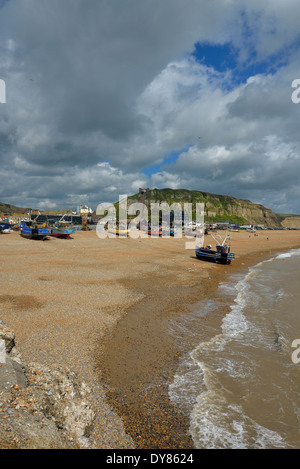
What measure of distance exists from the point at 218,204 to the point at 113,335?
167805mm

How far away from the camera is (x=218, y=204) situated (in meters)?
168

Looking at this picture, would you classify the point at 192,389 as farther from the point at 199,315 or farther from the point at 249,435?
the point at 199,315

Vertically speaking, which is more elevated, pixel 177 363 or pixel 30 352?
pixel 30 352

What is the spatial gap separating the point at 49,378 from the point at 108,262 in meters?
20.5

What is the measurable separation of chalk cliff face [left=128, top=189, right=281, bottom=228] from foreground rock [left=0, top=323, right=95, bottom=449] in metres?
145

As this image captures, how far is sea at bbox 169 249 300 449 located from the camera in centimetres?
574

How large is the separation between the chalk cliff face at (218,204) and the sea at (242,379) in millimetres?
137605

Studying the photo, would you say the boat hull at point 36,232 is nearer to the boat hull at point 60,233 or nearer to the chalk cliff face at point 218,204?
the boat hull at point 60,233

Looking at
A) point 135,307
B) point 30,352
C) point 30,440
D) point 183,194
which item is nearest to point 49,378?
point 30,440
